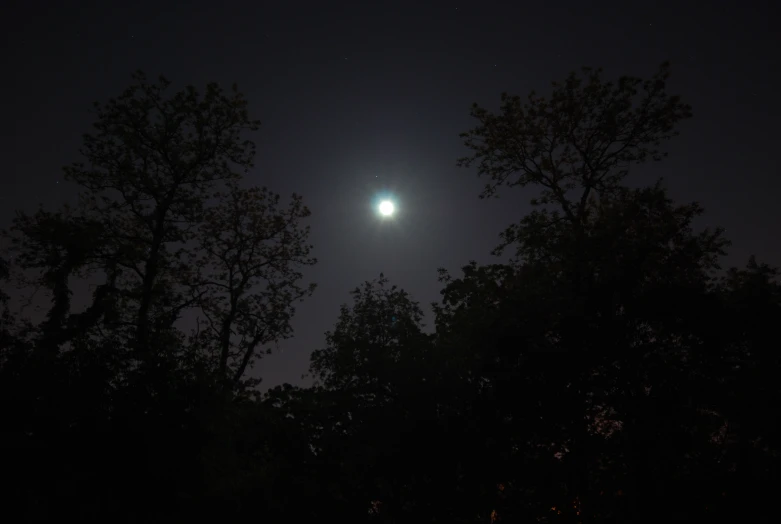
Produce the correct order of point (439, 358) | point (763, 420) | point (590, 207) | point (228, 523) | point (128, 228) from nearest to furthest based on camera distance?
point (228, 523), point (763, 420), point (439, 358), point (590, 207), point (128, 228)

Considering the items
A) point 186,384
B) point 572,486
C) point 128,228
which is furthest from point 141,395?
point 128,228

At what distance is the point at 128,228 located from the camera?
21.1 metres

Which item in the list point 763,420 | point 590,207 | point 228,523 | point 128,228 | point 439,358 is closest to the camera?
point 228,523

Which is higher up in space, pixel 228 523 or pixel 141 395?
pixel 141 395

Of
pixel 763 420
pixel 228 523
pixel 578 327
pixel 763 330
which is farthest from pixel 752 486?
pixel 228 523

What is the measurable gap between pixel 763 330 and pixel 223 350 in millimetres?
20954

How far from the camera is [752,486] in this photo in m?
8.53

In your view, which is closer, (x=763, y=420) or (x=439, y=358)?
(x=763, y=420)

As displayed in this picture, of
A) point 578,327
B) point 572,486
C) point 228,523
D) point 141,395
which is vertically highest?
point 578,327

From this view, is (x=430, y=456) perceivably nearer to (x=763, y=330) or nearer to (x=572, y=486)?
(x=572, y=486)

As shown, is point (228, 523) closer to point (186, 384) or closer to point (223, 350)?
point (186, 384)

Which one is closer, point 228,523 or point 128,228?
point 228,523

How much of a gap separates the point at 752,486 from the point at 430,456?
6230mm

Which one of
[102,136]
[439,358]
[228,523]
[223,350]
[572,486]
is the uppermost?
[102,136]
